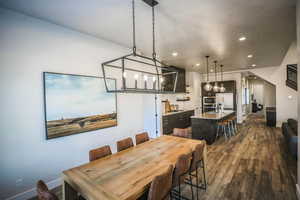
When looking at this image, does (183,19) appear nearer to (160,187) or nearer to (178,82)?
(160,187)

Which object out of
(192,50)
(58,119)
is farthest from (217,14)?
(58,119)

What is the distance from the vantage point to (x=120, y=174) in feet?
5.16

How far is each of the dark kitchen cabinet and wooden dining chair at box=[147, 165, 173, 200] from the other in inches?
157

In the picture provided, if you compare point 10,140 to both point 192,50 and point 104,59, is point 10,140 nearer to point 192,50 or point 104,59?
point 104,59

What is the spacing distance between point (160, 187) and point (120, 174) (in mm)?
459

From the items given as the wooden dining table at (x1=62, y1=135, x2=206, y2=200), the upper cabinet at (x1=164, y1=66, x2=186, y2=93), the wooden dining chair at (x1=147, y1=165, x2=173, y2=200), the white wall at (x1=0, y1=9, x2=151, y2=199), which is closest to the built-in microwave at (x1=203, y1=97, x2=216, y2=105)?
the upper cabinet at (x1=164, y1=66, x2=186, y2=93)

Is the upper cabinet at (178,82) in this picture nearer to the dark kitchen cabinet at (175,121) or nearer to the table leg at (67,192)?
the dark kitchen cabinet at (175,121)

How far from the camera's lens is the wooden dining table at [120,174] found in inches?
50.9

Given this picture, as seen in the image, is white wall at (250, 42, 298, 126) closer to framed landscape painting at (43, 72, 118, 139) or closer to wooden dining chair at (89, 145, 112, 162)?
framed landscape painting at (43, 72, 118, 139)

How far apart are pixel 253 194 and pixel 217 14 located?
2883 mm

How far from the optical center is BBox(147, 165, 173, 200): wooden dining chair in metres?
1.33

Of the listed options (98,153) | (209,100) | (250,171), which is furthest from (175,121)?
(98,153)

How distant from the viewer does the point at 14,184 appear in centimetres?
211

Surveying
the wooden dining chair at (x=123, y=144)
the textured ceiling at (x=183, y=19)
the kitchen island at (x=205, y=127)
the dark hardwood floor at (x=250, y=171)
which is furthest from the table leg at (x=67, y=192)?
the kitchen island at (x=205, y=127)
